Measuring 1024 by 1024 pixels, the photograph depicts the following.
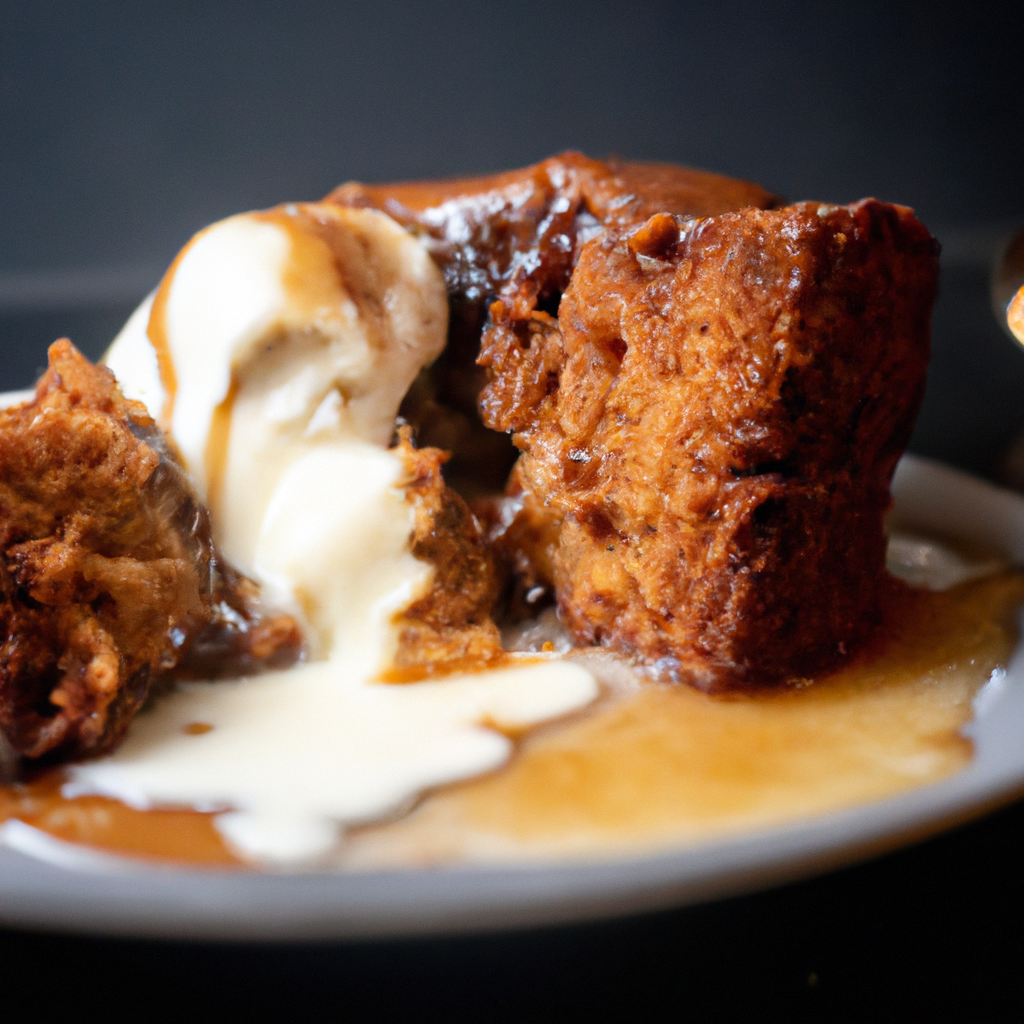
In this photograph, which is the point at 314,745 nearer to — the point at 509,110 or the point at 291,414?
the point at 291,414

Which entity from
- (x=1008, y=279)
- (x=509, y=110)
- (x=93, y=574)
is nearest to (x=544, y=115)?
(x=509, y=110)

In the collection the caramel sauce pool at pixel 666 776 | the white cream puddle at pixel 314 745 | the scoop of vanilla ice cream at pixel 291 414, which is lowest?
the white cream puddle at pixel 314 745

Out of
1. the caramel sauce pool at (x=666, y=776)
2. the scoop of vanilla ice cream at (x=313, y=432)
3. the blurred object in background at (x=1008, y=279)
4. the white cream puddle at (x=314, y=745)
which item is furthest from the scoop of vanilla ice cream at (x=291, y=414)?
the blurred object in background at (x=1008, y=279)

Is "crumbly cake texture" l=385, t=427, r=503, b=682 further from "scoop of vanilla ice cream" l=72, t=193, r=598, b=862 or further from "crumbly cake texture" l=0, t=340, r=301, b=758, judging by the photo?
"crumbly cake texture" l=0, t=340, r=301, b=758

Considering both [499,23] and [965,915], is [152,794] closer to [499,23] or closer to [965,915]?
[965,915]

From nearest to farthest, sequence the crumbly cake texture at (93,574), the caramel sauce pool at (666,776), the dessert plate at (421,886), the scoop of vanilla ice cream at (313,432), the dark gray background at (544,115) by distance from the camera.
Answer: the dessert plate at (421,886) < the caramel sauce pool at (666,776) < the crumbly cake texture at (93,574) < the scoop of vanilla ice cream at (313,432) < the dark gray background at (544,115)

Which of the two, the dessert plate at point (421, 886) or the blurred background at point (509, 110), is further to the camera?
the blurred background at point (509, 110)

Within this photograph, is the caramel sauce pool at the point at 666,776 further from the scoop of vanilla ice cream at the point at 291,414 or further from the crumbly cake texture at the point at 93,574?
the scoop of vanilla ice cream at the point at 291,414

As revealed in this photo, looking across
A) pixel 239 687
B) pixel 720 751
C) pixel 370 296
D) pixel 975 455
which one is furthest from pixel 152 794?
pixel 975 455
